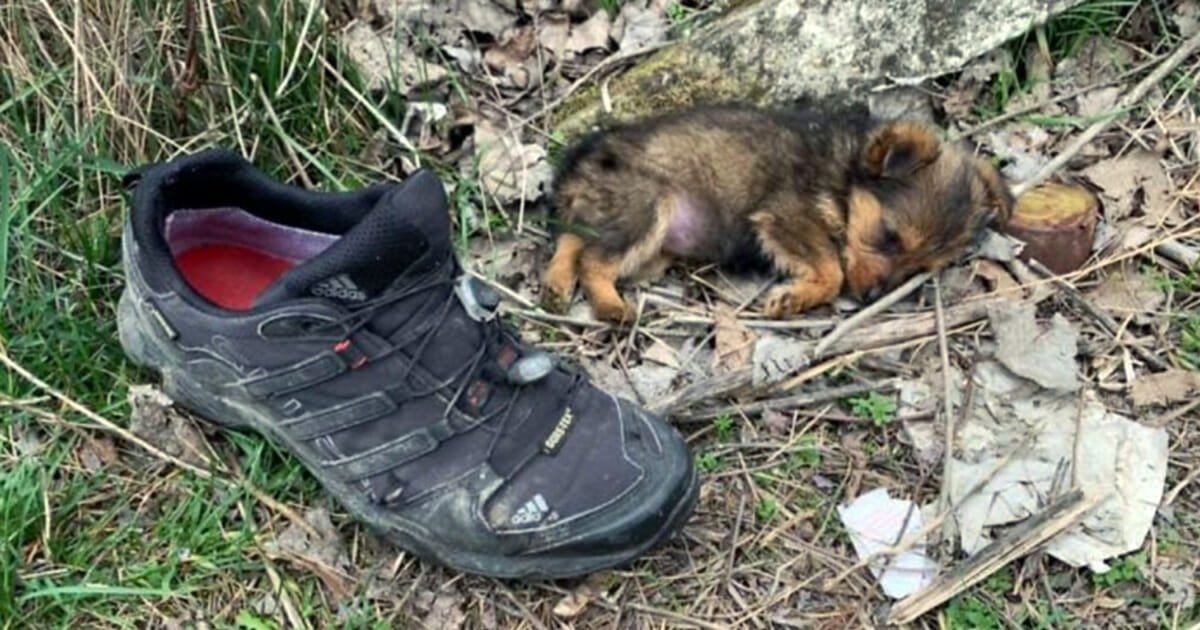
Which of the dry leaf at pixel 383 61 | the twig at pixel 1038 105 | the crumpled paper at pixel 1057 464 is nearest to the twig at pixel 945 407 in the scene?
the crumpled paper at pixel 1057 464

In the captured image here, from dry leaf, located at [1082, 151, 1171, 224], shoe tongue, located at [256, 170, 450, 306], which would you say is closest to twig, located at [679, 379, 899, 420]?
shoe tongue, located at [256, 170, 450, 306]

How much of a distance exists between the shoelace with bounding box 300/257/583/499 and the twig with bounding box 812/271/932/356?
84 centimetres

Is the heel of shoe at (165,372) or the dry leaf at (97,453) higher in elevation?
the heel of shoe at (165,372)

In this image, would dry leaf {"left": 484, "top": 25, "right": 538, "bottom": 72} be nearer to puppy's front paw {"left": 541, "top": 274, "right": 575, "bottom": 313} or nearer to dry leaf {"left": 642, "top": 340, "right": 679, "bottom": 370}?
puppy's front paw {"left": 541, "top": 274, "right": 575, "bottom": 313}

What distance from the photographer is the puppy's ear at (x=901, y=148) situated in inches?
159

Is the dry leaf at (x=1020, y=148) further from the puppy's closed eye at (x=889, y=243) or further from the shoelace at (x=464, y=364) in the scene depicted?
the shoelace at (x=464, y=364)

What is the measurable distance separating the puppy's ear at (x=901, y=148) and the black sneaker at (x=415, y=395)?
1386 millimetres

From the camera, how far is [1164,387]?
3.50 metres

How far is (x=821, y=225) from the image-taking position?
4223mm

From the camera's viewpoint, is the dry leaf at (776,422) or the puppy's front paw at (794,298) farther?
the puppy's front paw at (794,298)

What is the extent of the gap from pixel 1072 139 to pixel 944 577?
180 cm

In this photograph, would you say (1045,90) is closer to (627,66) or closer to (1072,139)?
(1072,139)

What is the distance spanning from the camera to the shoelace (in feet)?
9.52

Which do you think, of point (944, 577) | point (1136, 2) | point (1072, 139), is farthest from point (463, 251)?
point (1136, 2)
